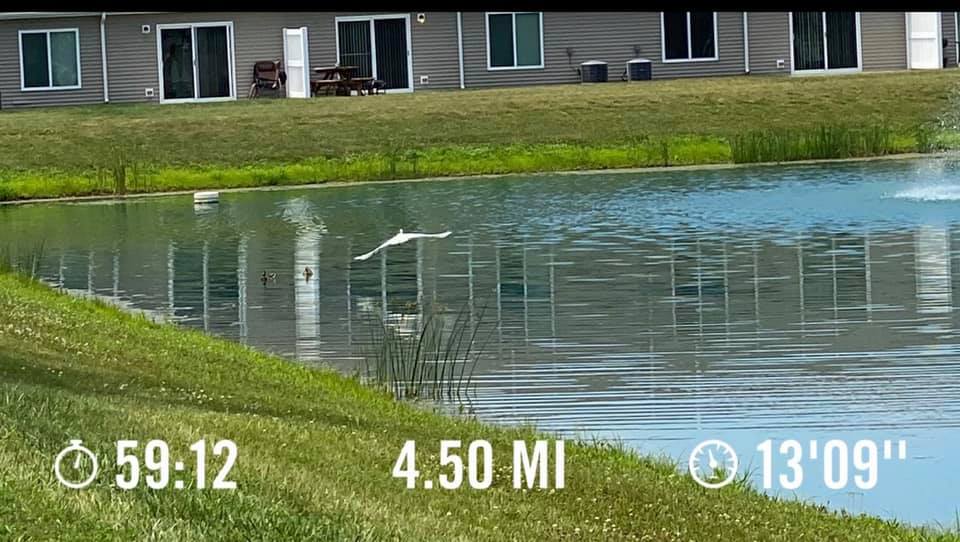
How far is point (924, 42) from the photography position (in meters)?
48.2

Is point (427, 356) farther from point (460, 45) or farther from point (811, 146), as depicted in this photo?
point (460, 45)

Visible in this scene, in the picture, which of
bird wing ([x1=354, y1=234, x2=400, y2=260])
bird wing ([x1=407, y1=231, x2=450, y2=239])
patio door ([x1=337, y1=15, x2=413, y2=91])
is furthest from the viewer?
patio door ([x1=337, y1=15, x2=413, y2=91])

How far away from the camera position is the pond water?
12.8 m

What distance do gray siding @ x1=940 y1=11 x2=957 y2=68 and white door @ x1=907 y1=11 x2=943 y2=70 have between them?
1.13ft

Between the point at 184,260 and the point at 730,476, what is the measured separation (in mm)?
13223

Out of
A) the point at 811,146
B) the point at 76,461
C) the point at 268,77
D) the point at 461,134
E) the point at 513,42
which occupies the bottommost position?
the point at 76,461

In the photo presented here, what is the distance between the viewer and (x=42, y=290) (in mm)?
18969

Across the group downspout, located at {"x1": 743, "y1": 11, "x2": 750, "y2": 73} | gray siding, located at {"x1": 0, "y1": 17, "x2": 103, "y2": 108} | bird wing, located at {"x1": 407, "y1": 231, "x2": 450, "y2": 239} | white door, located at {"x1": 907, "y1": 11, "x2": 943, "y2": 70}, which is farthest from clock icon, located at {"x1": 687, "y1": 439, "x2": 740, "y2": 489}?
white door, located at {"x1": 907, "y1": 11, "x2": 943, "y2": 70}

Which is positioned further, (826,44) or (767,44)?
(826,44)

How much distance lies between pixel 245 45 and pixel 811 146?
17.1 meters

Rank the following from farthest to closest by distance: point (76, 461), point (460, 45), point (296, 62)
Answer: point (460, 45), point (296, 62), point (76, 461)

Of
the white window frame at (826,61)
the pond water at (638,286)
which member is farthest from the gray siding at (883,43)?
the pond water at (638,286)

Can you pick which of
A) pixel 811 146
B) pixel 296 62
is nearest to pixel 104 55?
pixel 296 62

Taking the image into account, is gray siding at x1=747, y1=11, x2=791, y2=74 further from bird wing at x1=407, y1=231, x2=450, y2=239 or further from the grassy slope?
the grassy slope
